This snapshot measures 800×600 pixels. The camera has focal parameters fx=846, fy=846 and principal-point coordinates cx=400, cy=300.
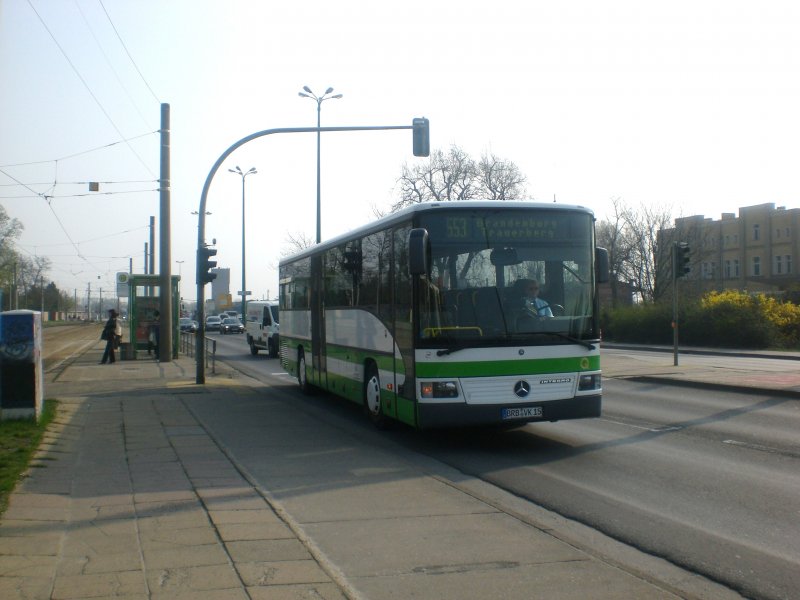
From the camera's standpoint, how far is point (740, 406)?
15.2 metres

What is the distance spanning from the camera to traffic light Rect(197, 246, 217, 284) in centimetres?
1941

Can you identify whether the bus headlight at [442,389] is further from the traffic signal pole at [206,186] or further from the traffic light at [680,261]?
the traffic light at [680,261]

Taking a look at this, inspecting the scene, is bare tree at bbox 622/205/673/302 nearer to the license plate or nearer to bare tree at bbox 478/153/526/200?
bare tree at bbox 478/153/526/200

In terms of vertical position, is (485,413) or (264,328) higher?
(264,328)

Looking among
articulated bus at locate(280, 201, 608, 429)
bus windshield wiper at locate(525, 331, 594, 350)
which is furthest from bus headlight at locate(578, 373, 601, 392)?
bus windshield wiper at locate(525, 331, 594, 350)

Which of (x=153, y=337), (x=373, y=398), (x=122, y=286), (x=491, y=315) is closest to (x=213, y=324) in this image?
(x=122, y=286)

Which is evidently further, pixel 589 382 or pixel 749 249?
pixel 749 249

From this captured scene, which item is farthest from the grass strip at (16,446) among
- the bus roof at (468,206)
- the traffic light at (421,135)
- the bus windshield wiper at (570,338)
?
the traffic light at (421,135)

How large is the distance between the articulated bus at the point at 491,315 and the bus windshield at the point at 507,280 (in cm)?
1

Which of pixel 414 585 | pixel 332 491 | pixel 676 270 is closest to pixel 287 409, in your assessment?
pixel 332 491

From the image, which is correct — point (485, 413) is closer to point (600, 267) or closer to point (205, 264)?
A: point (600, 267)

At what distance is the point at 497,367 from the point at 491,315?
64 cm

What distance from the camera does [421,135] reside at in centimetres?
1977

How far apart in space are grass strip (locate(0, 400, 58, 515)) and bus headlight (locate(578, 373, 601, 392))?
21.6 ft
